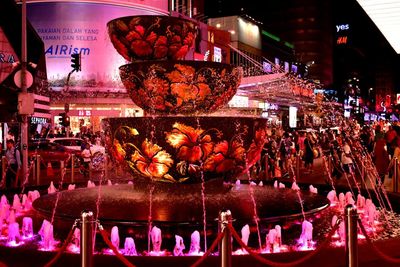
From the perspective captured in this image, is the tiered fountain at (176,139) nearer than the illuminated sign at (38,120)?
Yes

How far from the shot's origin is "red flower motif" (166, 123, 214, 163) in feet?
22.1

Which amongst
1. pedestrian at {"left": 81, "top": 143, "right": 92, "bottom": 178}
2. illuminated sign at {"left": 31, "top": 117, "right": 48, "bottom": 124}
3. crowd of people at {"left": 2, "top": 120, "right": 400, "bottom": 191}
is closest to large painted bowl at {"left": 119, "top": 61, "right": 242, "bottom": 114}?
crowd of people at {"left": 2, "top": 120, "right": 400, "bottom": 191}

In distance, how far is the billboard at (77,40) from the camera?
38812 mm

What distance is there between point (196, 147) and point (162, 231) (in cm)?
129

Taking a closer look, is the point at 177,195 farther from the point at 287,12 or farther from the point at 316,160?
the point at 287,12

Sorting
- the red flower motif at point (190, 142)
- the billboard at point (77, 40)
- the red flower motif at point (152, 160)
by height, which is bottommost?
the red flower motif at point (152, 160)

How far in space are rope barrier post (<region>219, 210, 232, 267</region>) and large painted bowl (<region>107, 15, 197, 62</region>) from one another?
391 cm

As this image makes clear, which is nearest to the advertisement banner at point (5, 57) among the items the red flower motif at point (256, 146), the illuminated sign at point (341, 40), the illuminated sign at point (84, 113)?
the illuminated sign at point (84, 113)

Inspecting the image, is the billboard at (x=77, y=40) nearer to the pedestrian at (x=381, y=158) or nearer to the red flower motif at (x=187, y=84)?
the pedestrian at (x=381, y=158)

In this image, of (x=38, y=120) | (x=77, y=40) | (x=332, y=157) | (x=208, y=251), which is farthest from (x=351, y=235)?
(x=77, y=40)

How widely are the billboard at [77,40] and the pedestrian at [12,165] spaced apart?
23.4 meters

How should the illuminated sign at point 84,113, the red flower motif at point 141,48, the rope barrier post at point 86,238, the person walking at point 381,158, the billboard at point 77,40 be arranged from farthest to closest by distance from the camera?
the illuminated sign at point 84,113 → the billboard at point 77,40 → the person walking at point 381,158 → the red flower motif at point 141,48 → the rope barrier post at point 86,238

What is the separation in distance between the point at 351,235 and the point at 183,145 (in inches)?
116

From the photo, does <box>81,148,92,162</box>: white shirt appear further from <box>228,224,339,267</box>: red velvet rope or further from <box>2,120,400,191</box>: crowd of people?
<box>228,224,339,267</box>: red velvet rope
